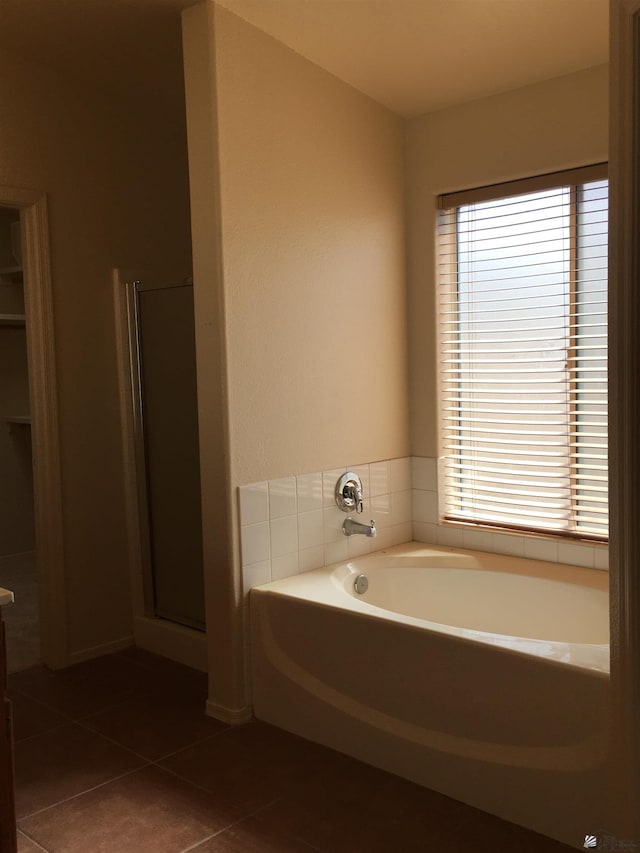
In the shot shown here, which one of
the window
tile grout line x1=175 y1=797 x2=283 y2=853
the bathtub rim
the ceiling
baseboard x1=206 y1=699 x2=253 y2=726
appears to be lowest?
tile grout line x1=175 y1=797 x2=283 y2=853

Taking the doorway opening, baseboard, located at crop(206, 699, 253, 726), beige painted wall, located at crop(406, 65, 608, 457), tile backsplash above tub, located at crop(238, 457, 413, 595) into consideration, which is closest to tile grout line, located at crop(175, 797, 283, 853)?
baseboard, located at crop(206, 699, 253, 726)

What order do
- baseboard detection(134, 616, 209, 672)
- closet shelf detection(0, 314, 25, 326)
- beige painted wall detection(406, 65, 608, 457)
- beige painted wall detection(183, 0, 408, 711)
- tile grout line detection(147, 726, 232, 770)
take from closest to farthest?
tile grout line detection(147, 726, 232, 770), beige painted wall detection(183, 0, 408, 711), beige painted wall detection(406, 65, 608, 457), baseboard detection(134, 616, 209, 672), closet shelf detection(0, 314, 25, 326)

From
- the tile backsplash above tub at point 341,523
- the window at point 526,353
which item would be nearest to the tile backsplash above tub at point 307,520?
the tile backsplash above tub at point 341,523

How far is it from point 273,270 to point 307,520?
961mm

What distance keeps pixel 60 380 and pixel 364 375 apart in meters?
1.29

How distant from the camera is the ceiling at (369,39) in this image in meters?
2.59

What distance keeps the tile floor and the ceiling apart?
2464 millimetres

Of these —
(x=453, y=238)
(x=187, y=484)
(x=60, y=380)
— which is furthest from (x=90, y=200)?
(x=453, y=238)

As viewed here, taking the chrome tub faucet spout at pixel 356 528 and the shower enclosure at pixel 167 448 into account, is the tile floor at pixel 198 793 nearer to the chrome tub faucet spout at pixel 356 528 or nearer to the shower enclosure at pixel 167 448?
the shower enclosure at pixel 167 448

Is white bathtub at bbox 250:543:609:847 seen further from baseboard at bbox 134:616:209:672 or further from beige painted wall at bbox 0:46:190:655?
beige painted wall at bbox 0:46:190:655

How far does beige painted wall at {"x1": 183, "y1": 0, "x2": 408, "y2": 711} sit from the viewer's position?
105 inches

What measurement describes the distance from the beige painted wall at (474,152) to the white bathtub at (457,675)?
75 centimetres

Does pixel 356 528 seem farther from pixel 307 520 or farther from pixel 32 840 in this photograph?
pixel 32 840

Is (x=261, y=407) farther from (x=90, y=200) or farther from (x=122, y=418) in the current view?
(x=90, y=200)
